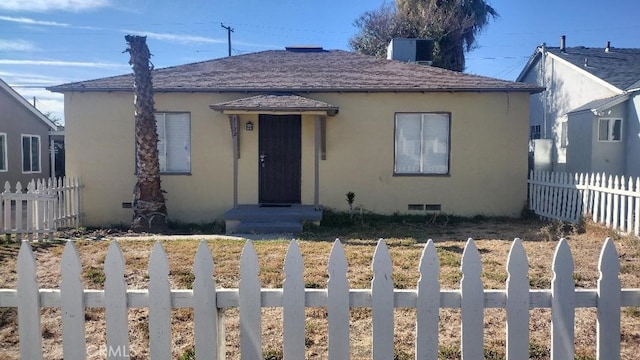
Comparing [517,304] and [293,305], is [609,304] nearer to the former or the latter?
[517,304]

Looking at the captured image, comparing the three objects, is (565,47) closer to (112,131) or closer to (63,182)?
(112,131)

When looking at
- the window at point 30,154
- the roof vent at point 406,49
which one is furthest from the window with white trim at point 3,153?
the roof vent at point 406,49

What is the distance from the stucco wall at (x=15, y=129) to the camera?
16.5 m

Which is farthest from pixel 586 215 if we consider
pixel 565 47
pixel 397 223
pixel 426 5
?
pixel 426 5

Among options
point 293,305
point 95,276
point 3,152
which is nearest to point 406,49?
point 95,276

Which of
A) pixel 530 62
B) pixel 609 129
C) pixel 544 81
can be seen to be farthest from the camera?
pixel 530 62

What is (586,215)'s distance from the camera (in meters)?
8.38

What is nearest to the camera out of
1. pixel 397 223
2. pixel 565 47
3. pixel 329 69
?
pixel 397 223

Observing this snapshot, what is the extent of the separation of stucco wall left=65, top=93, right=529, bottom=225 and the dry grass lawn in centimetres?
108

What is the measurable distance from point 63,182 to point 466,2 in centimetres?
2047

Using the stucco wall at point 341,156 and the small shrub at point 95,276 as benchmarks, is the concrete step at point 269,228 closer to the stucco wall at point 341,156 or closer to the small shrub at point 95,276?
the stucco wall at point 341,156

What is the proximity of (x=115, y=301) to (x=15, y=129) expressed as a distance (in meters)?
18.5

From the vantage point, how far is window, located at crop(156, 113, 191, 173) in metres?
10.2

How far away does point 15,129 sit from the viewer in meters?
17.2
